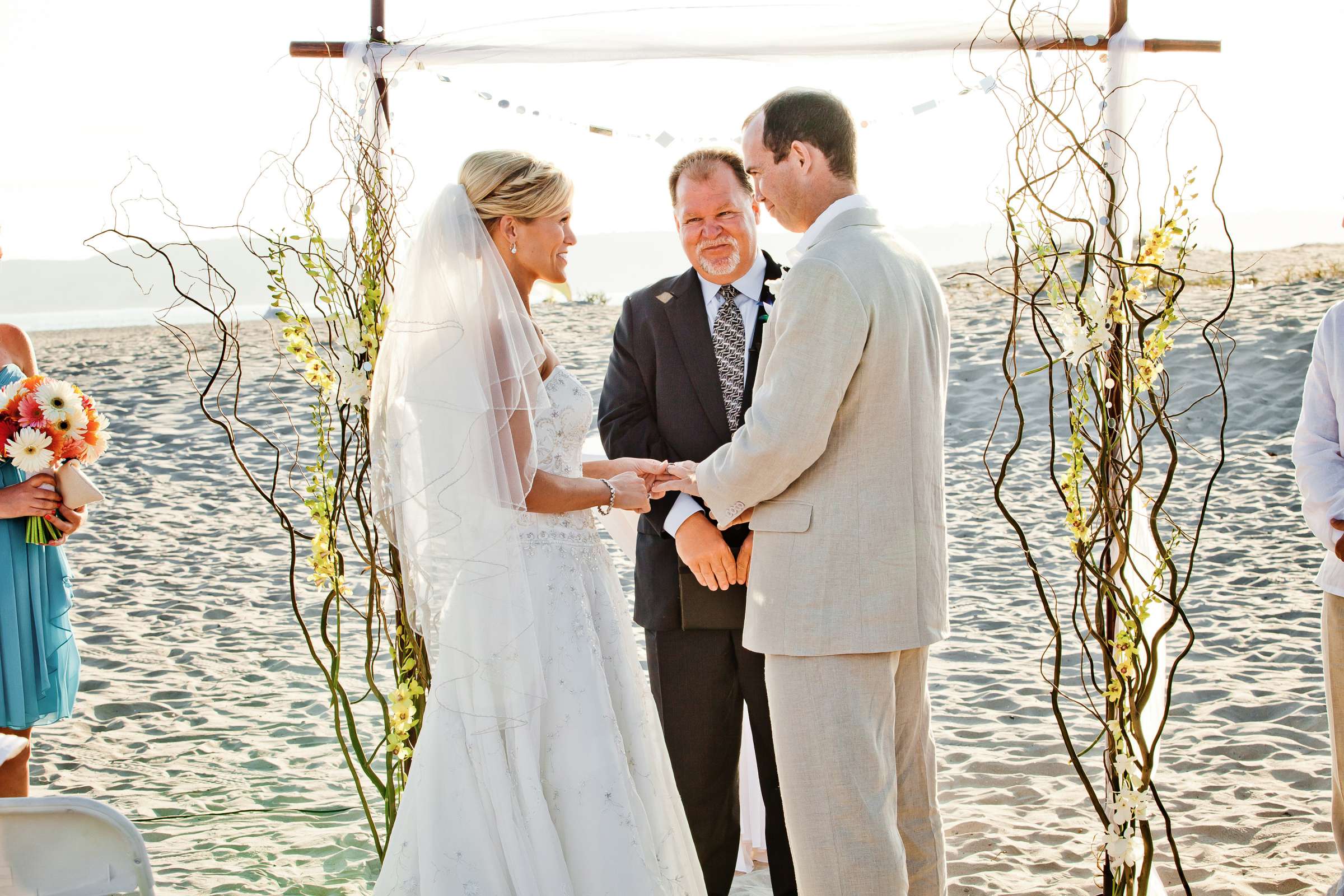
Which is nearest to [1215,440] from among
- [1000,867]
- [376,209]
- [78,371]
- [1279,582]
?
[1279,582]

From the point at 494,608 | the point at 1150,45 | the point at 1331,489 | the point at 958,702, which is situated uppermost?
the point at 1150,45

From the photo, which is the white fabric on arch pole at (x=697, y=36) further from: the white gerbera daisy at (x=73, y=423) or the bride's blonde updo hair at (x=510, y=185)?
the white gerbera daisy at (x=73, y=423)

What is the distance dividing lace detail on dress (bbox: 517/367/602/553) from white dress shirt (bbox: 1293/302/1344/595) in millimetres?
1729

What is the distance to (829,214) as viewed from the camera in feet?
7.58

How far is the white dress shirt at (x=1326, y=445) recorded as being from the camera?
8.66 feet

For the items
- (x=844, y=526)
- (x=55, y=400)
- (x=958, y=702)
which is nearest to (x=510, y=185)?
(x=844, y=526)

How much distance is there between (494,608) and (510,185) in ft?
3.17

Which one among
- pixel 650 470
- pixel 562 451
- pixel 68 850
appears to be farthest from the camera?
pixel 650 470

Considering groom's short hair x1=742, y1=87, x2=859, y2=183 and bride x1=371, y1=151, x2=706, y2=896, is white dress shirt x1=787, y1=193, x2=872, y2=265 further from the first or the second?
bride x1=371, y1=151, x2=706, y2=896

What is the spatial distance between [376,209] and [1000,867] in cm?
268

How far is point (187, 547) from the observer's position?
31.2 ft

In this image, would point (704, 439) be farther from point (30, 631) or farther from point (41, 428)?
point (30, 631)

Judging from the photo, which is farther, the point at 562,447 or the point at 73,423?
the point at 73,423

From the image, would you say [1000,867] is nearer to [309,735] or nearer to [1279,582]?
[309,735]
